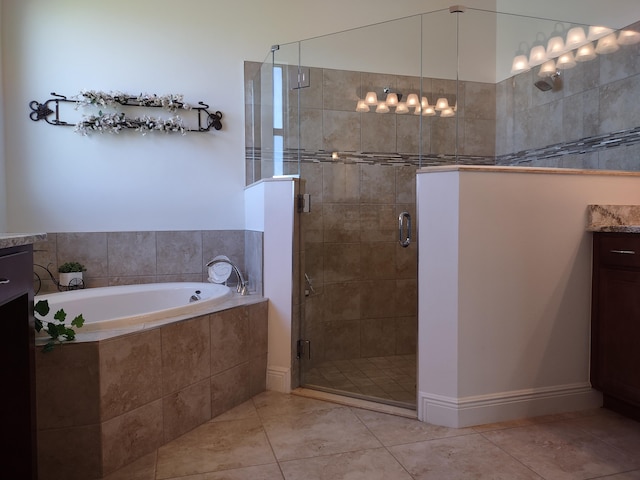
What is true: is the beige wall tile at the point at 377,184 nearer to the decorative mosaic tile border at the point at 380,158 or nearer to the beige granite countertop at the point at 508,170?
the decorative mosaic tile border at the point at 380,158

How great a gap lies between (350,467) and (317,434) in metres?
0.32

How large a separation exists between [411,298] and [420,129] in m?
1.32

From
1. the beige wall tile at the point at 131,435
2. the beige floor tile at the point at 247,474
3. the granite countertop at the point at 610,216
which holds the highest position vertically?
the granite countertop at the point at 610,216

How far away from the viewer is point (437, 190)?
2156 millimetres

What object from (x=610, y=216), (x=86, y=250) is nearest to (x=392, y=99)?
(x=610, y=216)

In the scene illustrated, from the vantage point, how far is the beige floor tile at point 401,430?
202 centimetres

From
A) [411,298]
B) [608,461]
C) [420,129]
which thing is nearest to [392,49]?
[420,129]

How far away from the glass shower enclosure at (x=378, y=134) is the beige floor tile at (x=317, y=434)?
0.42 meters

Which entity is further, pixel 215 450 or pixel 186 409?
pixel 186 409

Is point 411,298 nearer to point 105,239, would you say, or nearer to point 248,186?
point 248,186

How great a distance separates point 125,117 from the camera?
3.04 meters

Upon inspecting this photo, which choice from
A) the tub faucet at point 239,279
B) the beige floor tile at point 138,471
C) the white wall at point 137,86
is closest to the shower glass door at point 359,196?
the white wall at point 137,86

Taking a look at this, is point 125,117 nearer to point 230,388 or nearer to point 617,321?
point 230,388

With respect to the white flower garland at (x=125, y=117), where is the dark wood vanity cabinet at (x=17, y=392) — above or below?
below
